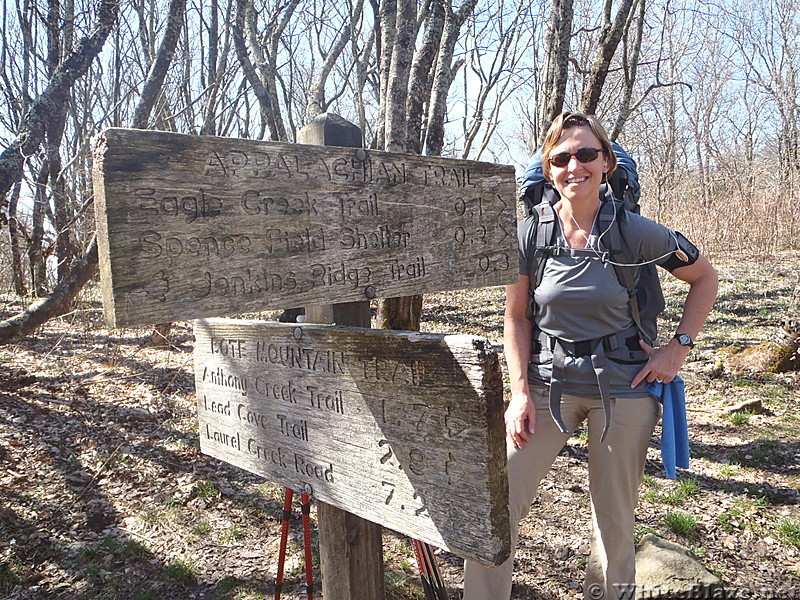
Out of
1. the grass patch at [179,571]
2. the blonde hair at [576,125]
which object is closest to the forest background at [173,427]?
the grass patch at [179,571]

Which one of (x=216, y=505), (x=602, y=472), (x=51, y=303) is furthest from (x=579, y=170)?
(x=51, y=303)

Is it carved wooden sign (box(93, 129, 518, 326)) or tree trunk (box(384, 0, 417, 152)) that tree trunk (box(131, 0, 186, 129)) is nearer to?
tree trunk (box(384, 0, 417, 152))

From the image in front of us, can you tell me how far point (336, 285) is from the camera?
1416 mm

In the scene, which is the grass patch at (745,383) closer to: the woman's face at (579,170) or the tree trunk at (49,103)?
the woman's face at (579,170)

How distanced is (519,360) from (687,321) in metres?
0.71

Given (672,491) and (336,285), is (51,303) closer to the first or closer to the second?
(336,285)

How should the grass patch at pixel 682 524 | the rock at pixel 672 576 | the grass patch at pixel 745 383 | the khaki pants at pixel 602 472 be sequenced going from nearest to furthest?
the khaki pants at pixel 602 472 < the rock at pixel 672 576 < the grass patch at pixel 682 524 < the grass patch at pixel 745 383

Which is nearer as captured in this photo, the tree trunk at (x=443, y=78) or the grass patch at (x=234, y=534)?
the grass patch at (x=234, y=534)

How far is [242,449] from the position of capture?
1834mm

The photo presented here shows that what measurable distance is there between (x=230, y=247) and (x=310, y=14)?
1587 cm

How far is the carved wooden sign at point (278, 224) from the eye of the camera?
3.72 feet

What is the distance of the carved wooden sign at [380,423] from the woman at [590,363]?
0.89 m

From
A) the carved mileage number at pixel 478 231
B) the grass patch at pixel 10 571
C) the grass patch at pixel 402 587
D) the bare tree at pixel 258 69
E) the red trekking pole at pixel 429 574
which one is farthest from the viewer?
the bare tree at pixel 258 69

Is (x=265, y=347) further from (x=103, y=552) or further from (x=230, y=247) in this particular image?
(x=103, y=552)
